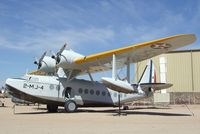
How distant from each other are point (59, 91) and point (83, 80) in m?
2.57

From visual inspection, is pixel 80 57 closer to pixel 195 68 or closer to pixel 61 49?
pixel 61 49

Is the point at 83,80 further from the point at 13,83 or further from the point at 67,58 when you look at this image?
the point at 13,83

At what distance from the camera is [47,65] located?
24.1m

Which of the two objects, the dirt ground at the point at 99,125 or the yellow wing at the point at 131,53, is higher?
the yellow wing at the point at 131,53

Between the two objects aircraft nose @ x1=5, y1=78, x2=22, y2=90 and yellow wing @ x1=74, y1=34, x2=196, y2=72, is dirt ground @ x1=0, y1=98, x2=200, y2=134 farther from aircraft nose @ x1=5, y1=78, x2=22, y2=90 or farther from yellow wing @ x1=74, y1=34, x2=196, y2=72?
yellow wing @ x1=74, y1=34, x2=196, y2=72

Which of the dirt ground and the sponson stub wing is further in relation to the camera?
the sponson stub wing

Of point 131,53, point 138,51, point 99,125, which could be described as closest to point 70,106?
point 131,53

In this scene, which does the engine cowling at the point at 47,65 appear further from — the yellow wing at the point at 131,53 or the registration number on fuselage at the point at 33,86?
the registration number on fuselage at the point at 33,86

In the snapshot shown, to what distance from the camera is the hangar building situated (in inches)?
1789

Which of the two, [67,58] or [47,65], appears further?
[47,65]

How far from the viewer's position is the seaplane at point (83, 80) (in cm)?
1944

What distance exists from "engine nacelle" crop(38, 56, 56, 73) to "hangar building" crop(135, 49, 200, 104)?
73.9 ft

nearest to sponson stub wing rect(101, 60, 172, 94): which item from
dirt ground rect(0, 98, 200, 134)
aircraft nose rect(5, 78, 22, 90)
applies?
dirt ground rect(0, 98, 200, 134)

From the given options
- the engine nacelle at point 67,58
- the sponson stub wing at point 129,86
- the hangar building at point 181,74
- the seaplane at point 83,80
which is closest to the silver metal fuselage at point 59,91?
the seaplane at point 83,80
